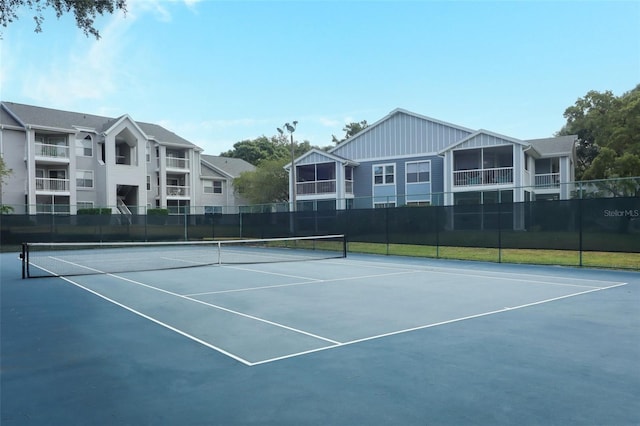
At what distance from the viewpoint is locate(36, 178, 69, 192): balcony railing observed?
3431cm

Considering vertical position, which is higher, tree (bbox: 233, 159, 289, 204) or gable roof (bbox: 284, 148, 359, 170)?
gable roof (bbox: 284, 148, 359, 170)

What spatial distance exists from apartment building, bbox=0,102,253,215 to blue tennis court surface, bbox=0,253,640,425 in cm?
2514

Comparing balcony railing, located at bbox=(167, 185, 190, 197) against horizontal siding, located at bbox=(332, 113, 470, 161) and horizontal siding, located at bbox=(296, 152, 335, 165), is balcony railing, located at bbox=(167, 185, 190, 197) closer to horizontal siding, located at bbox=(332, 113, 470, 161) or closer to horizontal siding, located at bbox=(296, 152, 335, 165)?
horizontal siding, located at bbox=(296, 152, 335, 165)

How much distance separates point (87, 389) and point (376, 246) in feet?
63.5

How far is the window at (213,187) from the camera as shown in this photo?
4638cm

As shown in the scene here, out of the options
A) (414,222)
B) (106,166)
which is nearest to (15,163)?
(106,166)

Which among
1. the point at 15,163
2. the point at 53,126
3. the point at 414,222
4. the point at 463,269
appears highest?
the point at 53,126

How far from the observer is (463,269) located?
15523 millimetres

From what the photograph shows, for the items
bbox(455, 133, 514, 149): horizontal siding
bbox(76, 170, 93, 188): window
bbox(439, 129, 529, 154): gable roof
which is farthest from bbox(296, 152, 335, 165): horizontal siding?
bbox(76, 170, 93, 188): window

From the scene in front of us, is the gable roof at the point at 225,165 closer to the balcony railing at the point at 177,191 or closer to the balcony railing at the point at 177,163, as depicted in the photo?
the balcony railing at the point at 177,163

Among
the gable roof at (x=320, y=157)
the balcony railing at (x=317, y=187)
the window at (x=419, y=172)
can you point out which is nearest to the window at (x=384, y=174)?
the window at (x=419, y=172)

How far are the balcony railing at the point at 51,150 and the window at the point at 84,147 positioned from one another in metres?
1.30

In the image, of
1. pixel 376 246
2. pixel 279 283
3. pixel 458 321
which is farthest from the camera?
pixel 376 246

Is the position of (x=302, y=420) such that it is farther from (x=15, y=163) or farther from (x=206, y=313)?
(x=15, y=163)
